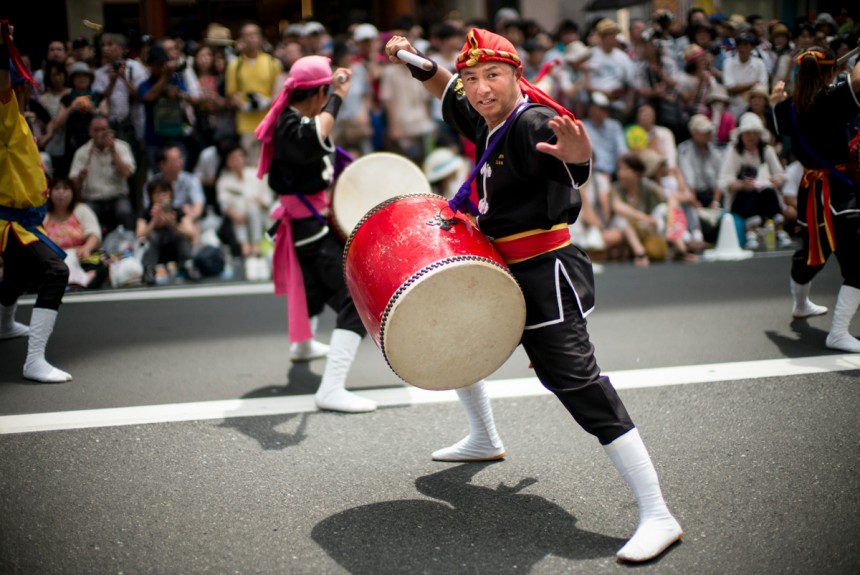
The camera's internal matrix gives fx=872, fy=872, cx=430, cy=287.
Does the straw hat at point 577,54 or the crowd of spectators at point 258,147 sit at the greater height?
the straw hat at point 577,54

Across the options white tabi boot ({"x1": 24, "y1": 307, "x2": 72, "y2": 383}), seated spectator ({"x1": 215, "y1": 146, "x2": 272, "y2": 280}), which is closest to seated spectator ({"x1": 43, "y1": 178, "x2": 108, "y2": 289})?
seated spectator ({"x1": 215, "y1": 146, "x2": 272, "y2": 280})

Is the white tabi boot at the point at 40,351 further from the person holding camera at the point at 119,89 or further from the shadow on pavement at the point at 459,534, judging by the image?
the person holding camera at the point at 119,89

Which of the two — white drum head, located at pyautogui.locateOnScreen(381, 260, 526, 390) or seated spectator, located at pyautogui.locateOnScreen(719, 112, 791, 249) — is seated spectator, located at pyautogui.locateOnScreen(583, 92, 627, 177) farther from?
white drum head, located at pyautogui.locateOnScreen(381, 260, 526, 390)

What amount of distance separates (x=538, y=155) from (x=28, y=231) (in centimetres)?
334

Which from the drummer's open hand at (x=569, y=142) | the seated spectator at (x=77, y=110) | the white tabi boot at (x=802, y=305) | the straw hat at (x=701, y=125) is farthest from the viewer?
the straw hat at (x=701, y=125)

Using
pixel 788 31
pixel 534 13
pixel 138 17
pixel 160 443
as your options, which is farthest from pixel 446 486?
pixel 534 13

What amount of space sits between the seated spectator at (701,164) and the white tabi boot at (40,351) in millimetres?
6725

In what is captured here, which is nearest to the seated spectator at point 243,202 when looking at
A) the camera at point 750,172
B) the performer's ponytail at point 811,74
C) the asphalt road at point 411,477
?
the asphalt road at point 411,477

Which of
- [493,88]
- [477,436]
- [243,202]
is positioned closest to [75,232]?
[243,202]

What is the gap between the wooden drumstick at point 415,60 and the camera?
3216mm

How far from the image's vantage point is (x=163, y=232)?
7980mm

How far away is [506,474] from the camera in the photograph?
11.2 feet

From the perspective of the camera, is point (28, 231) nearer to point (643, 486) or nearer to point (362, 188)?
point (362, 188)

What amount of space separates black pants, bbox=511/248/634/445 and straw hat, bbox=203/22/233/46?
7.30m
